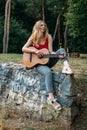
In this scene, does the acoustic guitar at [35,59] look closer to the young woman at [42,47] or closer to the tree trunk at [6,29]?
the young woman at [42,47]

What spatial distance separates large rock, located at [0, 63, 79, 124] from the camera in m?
6.70

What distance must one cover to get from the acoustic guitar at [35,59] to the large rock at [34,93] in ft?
0.38

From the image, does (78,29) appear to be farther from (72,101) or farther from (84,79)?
(72,101)

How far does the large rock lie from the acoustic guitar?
116 mm

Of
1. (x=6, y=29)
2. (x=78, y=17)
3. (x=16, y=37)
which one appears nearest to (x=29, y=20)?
(x=16, y=37)

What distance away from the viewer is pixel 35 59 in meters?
7.05

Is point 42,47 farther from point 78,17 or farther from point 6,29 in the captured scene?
point 6,29

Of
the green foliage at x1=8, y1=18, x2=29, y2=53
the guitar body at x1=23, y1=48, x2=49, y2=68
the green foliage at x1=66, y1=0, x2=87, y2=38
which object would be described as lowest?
the green foliage at x1=8, y1=18, x2=29, y2=53

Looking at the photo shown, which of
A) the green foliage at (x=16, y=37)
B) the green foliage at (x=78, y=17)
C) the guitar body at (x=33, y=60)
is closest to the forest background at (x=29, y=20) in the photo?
the green foliage at (x=16, y=37)

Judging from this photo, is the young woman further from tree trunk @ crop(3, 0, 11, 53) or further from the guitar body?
tree trunk @ crop(3, 0, 11, 53)

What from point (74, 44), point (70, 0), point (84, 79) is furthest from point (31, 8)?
point (84, 79)

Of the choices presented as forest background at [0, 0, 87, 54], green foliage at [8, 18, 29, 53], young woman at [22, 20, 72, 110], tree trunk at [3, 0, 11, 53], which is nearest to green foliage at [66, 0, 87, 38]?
forest background at [0, 0, 87, 54]

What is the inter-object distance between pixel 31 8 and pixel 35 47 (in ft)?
86.2

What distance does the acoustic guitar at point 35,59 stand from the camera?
22.7 ft
